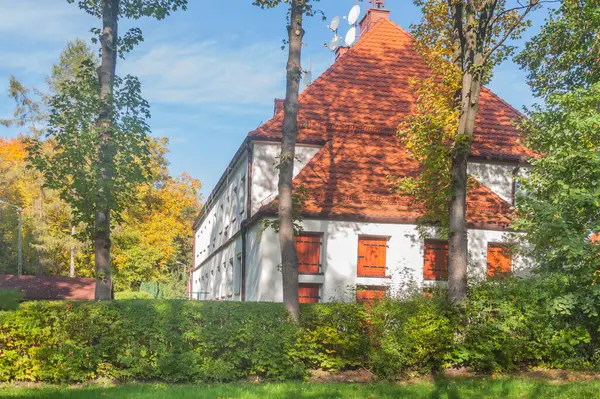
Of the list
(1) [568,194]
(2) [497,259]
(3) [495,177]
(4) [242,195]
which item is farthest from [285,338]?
(4) [242,195]

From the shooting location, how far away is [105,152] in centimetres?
1496

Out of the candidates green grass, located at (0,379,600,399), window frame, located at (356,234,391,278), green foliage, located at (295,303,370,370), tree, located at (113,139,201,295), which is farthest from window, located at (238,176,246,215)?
tree, located at (113,139,201,295)

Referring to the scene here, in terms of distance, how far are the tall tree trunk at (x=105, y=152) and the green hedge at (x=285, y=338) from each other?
1.98 m

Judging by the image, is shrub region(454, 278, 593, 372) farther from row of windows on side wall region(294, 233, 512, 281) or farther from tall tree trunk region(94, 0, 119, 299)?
tall tree trunk region(94, 0, 119, 299)

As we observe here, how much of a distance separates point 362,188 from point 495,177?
5142 millimetres

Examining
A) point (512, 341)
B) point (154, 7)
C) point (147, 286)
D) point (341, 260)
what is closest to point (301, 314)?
point (512, 341)

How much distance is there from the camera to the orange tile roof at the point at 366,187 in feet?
67.3

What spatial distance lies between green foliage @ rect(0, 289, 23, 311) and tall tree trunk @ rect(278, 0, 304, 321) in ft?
38.1

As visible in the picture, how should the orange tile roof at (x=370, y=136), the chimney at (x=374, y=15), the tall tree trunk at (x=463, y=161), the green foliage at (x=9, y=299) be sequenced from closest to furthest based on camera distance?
the green foliage at (x=9, y=299) → the tall tree trunk at (x=463, y=161) → the orange tile roof at (x=370, y=136) → the chimney at (x=374, y=15)

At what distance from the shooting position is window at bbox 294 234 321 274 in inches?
809

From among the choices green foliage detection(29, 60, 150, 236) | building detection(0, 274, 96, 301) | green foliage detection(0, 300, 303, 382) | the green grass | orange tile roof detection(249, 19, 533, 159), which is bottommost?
the green grass

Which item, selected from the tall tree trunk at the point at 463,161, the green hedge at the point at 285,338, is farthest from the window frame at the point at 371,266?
the green hedge at the point at 285,338

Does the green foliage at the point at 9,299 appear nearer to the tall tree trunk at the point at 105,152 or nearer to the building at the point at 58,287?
the tall tree trunk at the point at 105,152

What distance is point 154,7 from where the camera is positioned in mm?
17125
